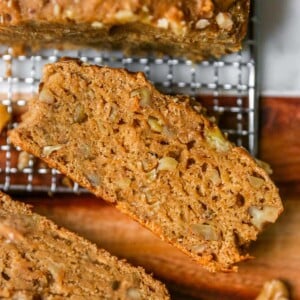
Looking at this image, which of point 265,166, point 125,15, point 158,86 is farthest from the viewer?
point 158,86

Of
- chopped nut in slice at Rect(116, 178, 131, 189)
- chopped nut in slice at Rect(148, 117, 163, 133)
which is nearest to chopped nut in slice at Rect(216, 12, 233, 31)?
chopped nut in slice at Rect(148, 117, 163, 133)

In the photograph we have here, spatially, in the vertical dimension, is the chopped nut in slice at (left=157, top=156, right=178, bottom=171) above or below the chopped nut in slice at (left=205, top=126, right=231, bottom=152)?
below

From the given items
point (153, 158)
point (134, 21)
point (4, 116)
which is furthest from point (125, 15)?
point (4, 116)

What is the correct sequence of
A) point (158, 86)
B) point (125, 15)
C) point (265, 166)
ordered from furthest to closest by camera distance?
point (158, 86) < point (265, 166) < point (125, 15)

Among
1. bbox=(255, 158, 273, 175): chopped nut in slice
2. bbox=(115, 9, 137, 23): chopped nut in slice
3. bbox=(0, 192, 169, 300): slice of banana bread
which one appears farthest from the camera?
bbox=(255, 158, 273, 175): chopped nut in slice

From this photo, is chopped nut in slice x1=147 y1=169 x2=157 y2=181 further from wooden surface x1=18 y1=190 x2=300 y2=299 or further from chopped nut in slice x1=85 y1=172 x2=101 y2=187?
wooden surface x1=18 y1=190 x2=300 y2=299

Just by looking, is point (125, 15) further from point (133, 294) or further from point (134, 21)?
point (133, 294)

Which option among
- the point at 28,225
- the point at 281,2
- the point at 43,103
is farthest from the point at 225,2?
the point at 28,225
